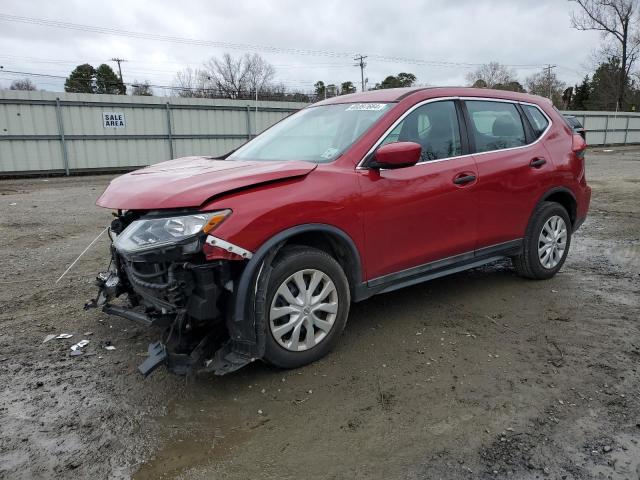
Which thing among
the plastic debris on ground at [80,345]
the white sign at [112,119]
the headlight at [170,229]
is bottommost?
the plastic debris on ground at [80,345]

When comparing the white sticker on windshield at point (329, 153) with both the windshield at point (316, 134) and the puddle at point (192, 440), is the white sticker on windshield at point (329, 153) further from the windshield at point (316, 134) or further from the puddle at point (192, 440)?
the puddle at point (192, 440)

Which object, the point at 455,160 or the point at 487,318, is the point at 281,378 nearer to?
the point at 487,318

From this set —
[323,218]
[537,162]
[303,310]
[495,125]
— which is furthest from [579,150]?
[303,310]

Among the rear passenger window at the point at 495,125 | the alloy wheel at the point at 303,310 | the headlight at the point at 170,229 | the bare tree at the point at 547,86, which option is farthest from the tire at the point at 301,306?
the bare tree at the point at 547,86

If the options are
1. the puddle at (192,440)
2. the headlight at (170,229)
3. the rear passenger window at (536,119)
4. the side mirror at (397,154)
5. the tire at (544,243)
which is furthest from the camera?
the rear passenger window at (536,119)

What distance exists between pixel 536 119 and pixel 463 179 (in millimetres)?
1497

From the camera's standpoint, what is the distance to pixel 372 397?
2980mm

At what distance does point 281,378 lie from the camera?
320 cm

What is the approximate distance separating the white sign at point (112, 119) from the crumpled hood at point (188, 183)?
15331mm

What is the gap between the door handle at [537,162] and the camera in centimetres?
460

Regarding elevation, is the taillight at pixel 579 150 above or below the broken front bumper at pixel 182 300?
above

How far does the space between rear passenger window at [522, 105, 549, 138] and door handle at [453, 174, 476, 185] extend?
3.99 ft

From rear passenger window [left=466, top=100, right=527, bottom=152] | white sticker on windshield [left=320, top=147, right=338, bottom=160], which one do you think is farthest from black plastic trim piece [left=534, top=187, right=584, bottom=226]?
white sticker on windshield [left=320, top=147, right=338, bottom=160]

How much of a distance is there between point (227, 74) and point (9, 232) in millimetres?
57588
